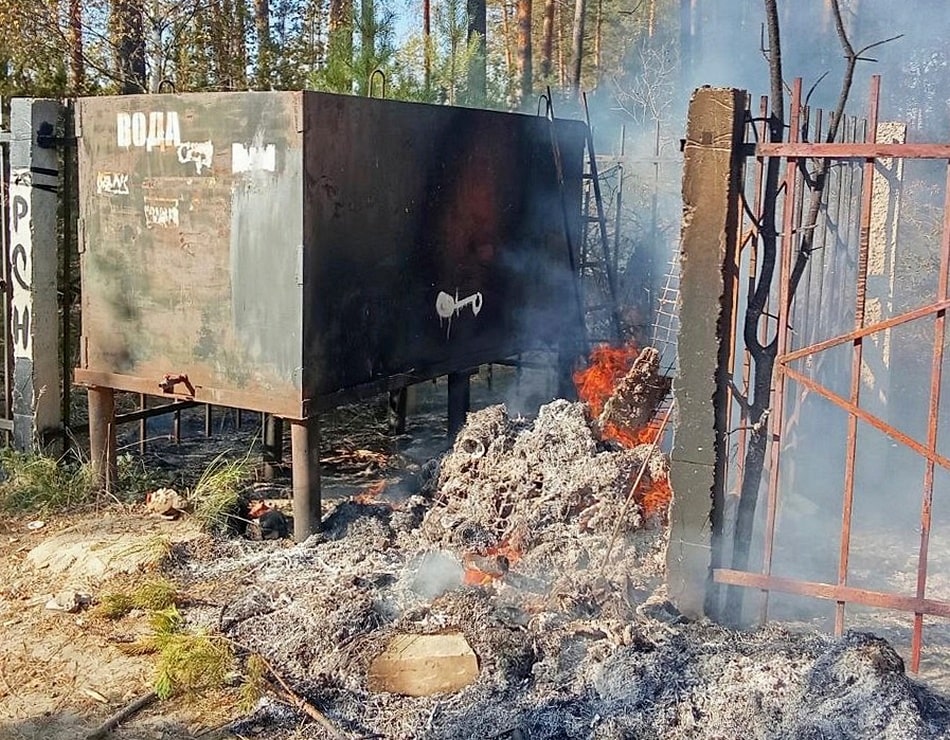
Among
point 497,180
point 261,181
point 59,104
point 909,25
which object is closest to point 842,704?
point 261,181

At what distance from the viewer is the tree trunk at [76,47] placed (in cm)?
1030

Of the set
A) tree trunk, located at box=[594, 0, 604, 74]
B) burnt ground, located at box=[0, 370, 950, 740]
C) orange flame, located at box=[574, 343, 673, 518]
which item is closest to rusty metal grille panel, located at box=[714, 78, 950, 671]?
burnt ground, located at box=[0, 370, 950, 740]

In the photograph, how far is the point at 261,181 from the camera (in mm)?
6094

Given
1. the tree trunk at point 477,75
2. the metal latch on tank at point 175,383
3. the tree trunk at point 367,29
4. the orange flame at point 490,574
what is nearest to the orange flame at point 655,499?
the orange flame at point 490,574

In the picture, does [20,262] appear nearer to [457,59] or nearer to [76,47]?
[76,47]

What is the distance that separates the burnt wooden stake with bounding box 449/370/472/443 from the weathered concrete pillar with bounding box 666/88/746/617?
3754 millimetres

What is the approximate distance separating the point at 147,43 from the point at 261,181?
647cm

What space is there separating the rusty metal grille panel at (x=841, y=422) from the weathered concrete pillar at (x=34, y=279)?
5131 millimetres

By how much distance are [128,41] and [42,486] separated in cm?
615

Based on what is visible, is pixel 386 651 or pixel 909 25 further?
pixel 909 25

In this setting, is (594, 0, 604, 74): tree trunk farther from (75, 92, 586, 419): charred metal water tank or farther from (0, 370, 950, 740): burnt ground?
(0, 370, 950, 740): burnt ground

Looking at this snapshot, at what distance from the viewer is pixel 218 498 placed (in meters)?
6.78

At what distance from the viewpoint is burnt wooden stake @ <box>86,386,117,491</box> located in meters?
7.21

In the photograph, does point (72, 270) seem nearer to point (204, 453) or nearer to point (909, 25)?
point (204, 453)
